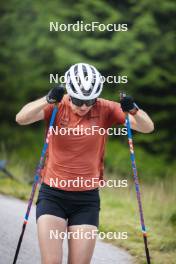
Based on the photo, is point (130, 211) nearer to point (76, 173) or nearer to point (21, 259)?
point (21, 259)

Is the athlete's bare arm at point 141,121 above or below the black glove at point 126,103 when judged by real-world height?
below

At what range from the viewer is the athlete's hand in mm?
5137

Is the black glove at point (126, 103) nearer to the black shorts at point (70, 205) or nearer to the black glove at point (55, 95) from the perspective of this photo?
the black glove at point (55, 95)

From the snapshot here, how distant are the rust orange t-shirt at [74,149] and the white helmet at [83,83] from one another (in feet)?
0.47

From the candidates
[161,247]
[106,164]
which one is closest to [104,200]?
[161,247]

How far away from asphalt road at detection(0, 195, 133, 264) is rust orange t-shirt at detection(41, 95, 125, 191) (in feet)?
6.44

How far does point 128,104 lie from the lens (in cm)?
515

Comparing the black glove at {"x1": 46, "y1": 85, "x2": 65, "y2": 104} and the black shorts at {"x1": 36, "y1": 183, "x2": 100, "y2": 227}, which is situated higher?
the black glove at {"x1": 46, "y1": 85, "x2": 65, "y2": 104}

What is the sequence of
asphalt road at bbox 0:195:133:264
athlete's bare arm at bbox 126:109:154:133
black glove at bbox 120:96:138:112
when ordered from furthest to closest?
asphalt road at bbox 0:195:133:264, athlete's bare arm at bbox 126:109:154:133, black glove at bbox 120:96:138:112

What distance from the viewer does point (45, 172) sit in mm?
5141

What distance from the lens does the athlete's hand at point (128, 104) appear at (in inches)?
202

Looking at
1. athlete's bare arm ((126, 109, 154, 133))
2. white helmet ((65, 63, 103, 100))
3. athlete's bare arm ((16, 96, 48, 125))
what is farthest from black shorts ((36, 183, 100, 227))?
white helmet ((65, 63, 103, 100))

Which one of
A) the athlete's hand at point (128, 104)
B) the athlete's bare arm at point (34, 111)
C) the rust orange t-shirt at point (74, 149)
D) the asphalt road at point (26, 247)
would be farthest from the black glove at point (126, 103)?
the asphalt road at point (26, 247)

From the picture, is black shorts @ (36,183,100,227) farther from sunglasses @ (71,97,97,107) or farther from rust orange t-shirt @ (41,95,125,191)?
sunglasses @ (71,97,97,107)
